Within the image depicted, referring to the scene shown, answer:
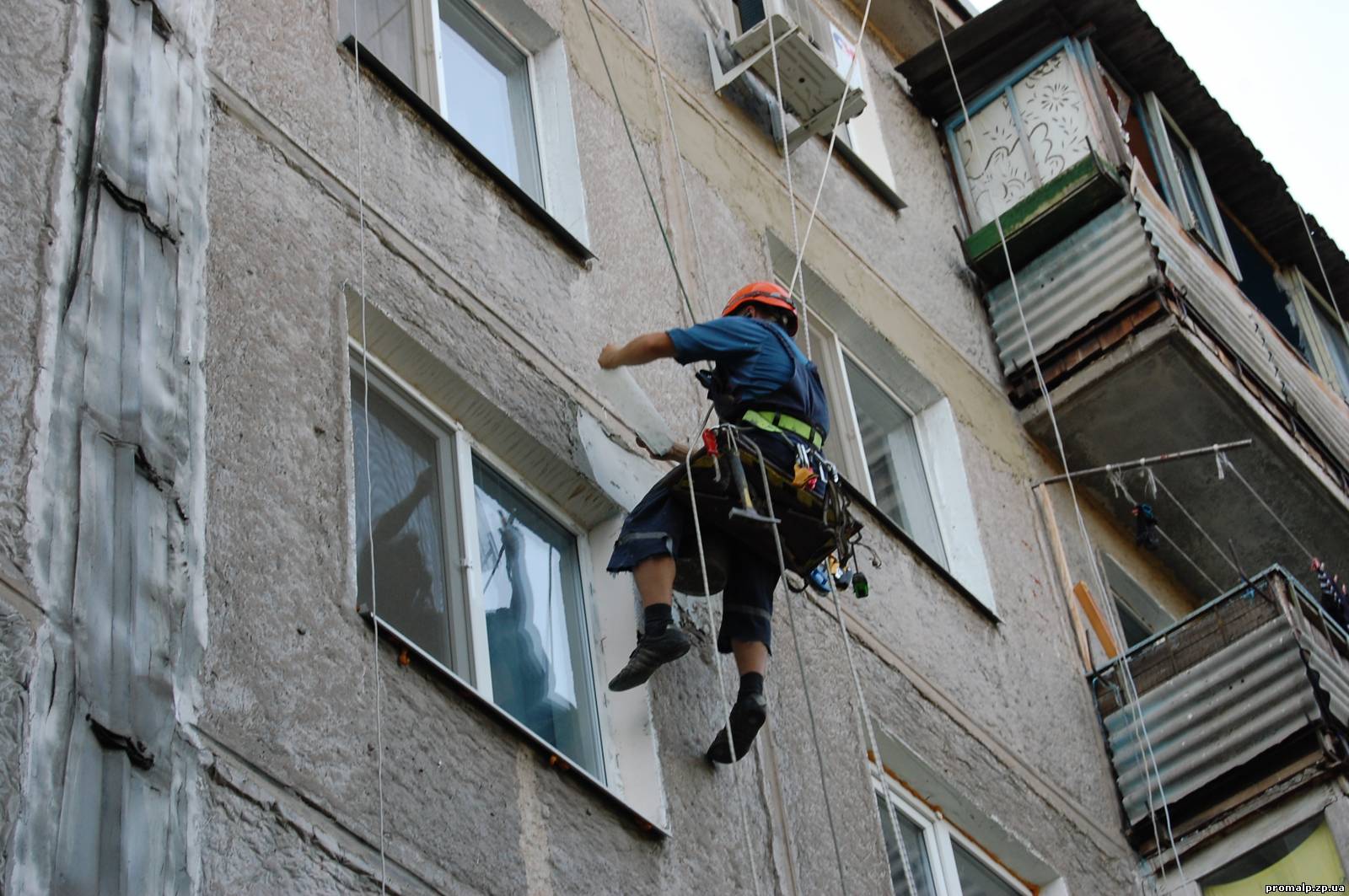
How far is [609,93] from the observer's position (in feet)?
33.4

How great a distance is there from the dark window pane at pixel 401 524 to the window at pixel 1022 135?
6.79 meters

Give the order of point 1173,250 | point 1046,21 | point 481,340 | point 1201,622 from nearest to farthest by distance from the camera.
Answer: point 481,340, point 1201,622, point 1173,250, point 1046,21

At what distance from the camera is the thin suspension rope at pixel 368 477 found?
5.99 meters

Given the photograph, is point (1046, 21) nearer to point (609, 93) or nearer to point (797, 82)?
point (797, 82)

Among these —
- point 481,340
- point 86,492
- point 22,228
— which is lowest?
point 86,492

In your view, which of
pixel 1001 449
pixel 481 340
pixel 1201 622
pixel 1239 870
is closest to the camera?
pixel 481 340

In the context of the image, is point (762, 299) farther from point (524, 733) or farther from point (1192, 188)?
point (1192, 188)

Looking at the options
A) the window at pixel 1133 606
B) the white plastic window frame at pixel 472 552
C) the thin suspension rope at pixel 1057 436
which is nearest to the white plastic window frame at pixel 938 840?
the thin suspension rope at pixel 1057 436

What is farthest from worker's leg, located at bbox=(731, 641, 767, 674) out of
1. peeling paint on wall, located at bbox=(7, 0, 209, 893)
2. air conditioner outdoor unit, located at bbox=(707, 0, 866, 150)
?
air conditioner outdoor unit, located at bbox=(707, 0, 866, 150)

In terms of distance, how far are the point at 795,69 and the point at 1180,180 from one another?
3886 millimetres

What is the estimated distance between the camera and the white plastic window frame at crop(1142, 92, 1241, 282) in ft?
46.4

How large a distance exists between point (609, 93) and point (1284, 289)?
770 centimetres

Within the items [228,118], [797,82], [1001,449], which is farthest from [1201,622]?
[228,118]

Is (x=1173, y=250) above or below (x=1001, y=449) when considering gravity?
above
